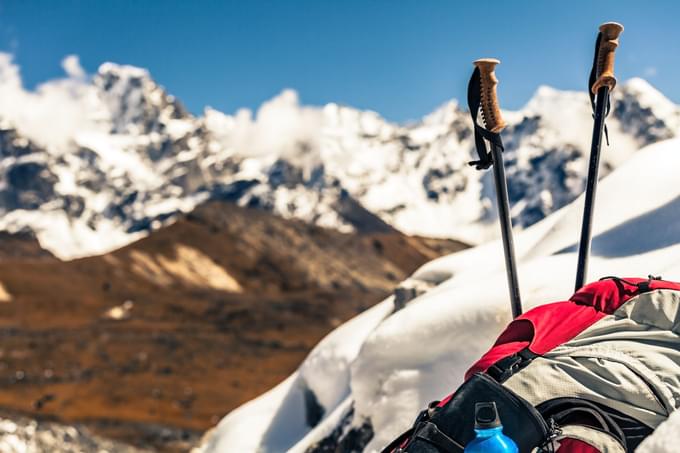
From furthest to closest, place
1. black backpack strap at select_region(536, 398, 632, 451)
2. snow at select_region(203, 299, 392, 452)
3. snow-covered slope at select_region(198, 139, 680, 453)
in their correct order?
1. snow at select_region(203, 299, 392, 452)
2. snow-covered slope at select_region(198, 139, 680, 453)
3. black backpack strap at select_region(536, 398, 632, 451)

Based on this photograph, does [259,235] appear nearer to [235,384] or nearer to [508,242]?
[235,384]

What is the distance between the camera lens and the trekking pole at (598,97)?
12.5 feet

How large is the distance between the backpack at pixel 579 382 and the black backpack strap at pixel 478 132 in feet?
2.83

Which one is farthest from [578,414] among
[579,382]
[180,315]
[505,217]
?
[180,315]

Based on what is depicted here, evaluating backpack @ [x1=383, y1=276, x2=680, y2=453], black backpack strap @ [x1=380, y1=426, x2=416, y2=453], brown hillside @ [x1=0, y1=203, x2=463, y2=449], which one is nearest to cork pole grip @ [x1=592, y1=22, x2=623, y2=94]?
backpack @ [x1=383, y1=276, x2=680, y2=453]

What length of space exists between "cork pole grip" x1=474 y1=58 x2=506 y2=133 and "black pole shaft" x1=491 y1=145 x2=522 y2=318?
127 mm

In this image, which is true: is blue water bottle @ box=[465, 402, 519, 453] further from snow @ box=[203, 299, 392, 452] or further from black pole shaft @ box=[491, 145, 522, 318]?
snow @ box=[203, 299, 392, 452]

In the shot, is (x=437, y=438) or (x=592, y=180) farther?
(x=592, y=180)

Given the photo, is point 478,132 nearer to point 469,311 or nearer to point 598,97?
point 598,97

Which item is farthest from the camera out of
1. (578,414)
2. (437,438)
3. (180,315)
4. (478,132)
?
(180,315)

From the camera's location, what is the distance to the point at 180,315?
60.4 meters

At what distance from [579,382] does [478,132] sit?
1.43 metres

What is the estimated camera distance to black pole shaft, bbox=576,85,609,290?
3996 millimetres

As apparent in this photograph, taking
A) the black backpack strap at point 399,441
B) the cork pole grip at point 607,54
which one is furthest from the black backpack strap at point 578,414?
the cork pole grip at point 607,54
